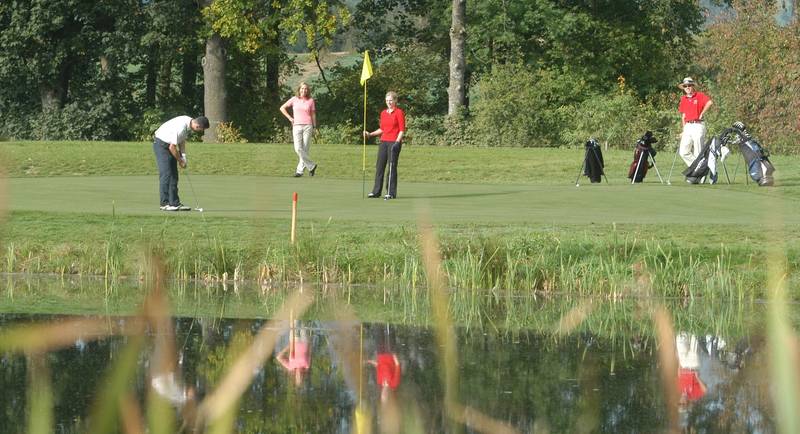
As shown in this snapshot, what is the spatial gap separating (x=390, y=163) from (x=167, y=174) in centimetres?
403

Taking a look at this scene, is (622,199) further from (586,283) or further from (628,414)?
(628,414)

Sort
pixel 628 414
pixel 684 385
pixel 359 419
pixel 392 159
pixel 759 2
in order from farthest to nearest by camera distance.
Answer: pixel 759 2
pixel 392 159
pixel 684 385
pixel 628 414
pixel 359 419

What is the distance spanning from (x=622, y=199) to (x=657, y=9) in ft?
116

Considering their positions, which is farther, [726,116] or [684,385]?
[726,116]

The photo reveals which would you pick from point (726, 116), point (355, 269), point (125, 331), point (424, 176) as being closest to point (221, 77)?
point (726, 116)

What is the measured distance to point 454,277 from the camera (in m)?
14.5

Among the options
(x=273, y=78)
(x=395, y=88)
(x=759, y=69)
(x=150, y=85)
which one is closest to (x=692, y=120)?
(x=395, y=88)

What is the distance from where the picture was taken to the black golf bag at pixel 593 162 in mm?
28250

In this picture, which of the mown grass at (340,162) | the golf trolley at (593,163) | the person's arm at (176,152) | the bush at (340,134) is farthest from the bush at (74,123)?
the person's arm at (176,152)

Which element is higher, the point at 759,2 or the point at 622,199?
the point at 759,2

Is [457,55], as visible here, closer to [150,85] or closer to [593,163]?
[150,85]

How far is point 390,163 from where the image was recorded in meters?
21.8

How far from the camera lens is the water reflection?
7668mm

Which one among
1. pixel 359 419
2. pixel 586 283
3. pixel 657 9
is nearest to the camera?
pixel 359 419
